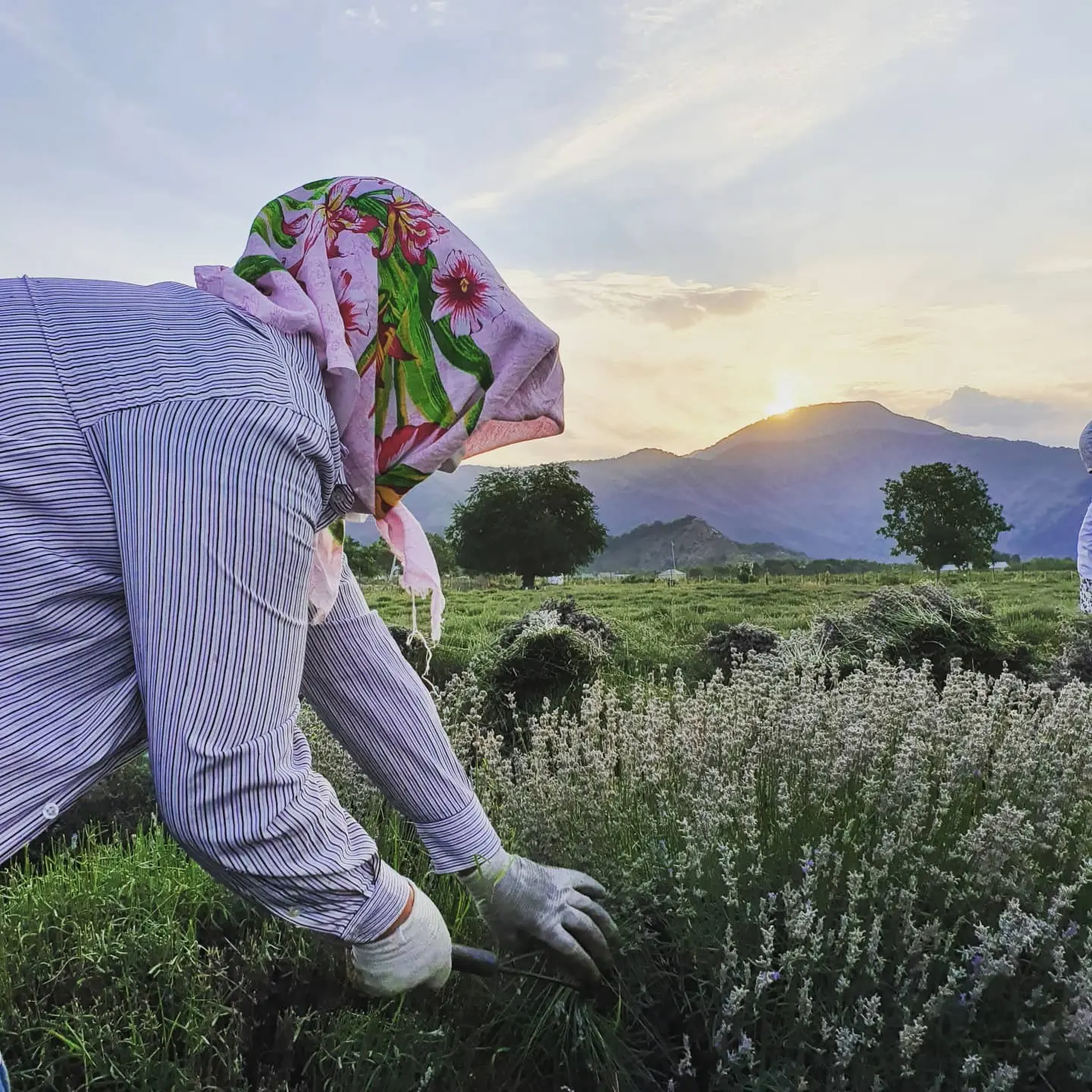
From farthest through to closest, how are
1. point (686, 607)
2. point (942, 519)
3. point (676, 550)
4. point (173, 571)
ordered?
point (942, 519)
point (676, 550)
point (686, 607)
point (173, 571)

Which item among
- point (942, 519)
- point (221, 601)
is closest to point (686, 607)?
point (221, 601)

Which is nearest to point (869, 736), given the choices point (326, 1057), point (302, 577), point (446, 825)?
point (446, 825)

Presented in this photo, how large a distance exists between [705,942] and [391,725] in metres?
0.66

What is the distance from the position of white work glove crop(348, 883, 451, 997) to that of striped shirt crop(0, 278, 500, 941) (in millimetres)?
74

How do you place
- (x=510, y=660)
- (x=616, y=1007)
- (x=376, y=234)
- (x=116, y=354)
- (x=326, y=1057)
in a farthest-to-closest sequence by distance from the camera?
(x=510, y=660) → (x=616, y=1007) → (x=326, y=1057) → (x=376, y=234) → (x=116, y=354)

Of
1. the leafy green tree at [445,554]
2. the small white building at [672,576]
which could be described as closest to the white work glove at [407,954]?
the small white building at [672,576]

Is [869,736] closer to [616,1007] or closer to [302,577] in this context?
[616,1007]

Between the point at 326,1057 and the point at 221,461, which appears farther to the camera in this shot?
the point at 326,1057

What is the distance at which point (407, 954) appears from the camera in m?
1.22

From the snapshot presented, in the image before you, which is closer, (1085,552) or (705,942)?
(705,942)

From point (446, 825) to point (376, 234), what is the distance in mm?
978

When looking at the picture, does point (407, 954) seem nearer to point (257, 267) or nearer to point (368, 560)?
point (257, 267)

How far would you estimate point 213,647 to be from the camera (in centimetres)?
93

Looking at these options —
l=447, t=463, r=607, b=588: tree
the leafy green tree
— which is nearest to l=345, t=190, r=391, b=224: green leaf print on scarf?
l=447, t=463, r=607, b=588: tree
